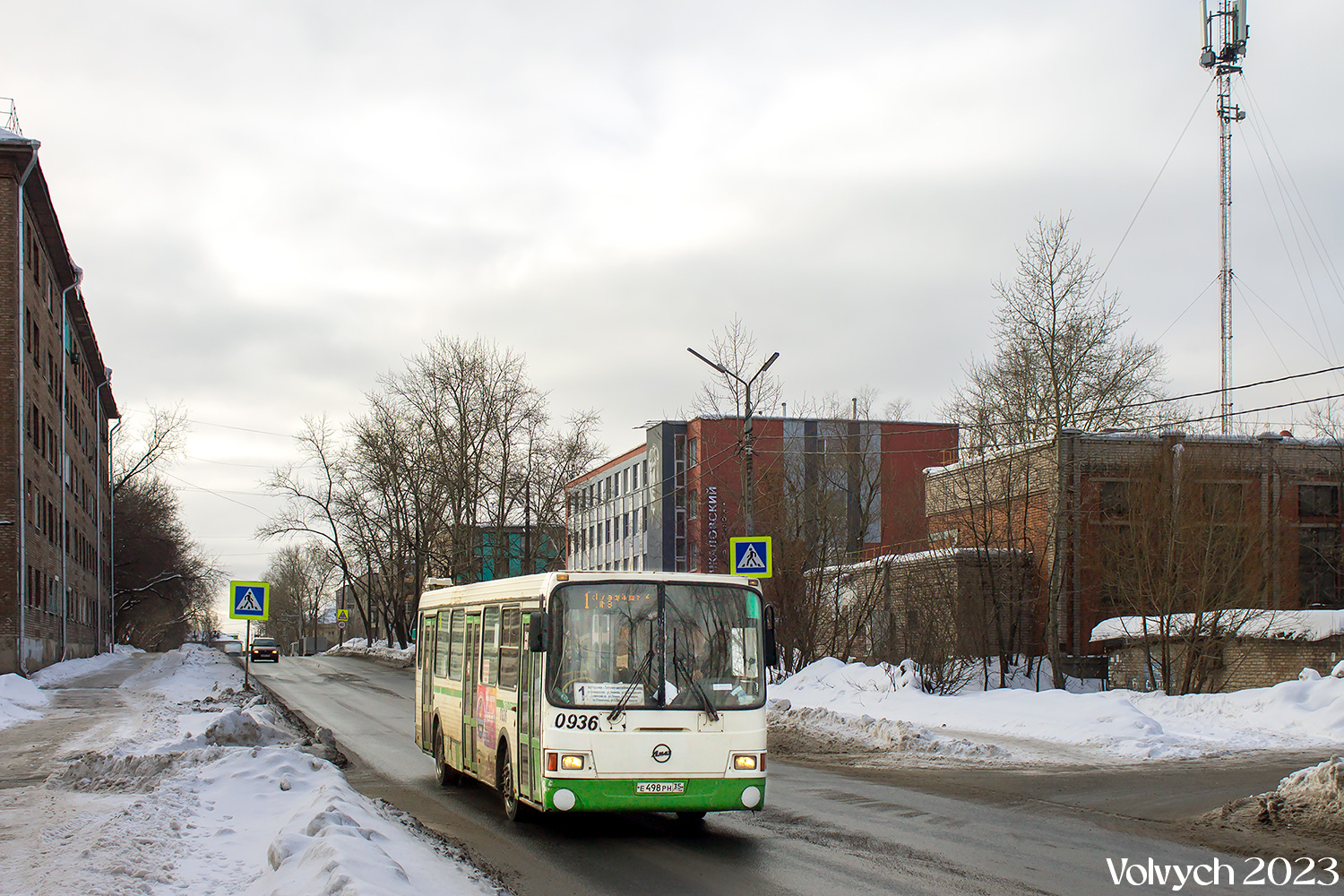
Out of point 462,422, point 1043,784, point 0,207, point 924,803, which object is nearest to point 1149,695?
point 1043,784

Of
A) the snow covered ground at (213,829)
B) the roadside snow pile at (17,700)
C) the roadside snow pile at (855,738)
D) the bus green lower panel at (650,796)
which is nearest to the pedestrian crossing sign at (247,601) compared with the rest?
the roadside snow pile at (17,700)

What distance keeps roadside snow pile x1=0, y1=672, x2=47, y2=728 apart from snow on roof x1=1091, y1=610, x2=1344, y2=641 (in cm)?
2282

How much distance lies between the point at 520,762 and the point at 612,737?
1.32 m

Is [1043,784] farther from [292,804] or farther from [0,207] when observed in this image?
[0,207]

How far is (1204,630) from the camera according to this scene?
2384 cm

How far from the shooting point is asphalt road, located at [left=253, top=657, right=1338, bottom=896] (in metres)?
8.30

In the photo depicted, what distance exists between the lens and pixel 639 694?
989 centimetres

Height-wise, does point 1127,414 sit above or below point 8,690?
above

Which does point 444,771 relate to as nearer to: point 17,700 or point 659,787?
point 659,787

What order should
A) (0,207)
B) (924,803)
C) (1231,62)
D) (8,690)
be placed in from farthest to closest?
(1231,62) < (0,207) < (8,690) < (924,803)

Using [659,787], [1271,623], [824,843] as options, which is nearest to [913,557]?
[1271,623]

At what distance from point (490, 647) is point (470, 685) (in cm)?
104

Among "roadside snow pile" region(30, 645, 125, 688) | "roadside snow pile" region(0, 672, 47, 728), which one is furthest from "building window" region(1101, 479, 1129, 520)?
"roadside snow pile" region(30, 645, 125, 688)

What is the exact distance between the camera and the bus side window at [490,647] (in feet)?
38.7
